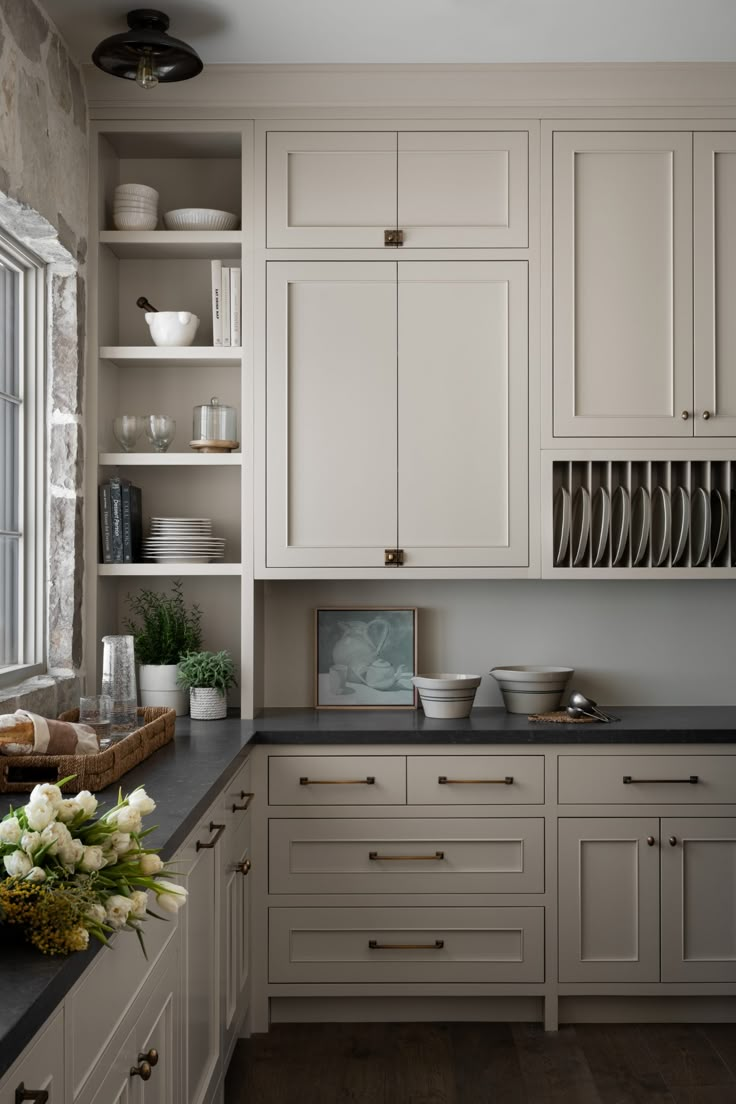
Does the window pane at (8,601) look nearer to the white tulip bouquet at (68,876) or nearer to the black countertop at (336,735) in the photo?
the black countertop at (336,735)

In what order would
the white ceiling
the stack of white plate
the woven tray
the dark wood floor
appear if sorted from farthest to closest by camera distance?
the stack of white plate < the white ceiling < the dark wood floor < the woven tray

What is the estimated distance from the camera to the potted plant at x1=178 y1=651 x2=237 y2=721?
303 centimetres

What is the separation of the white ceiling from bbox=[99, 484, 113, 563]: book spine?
1.26 m

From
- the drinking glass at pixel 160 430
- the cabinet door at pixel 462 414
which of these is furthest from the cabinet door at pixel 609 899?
the drinking glass at pixel 160 430

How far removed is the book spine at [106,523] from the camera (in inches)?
121

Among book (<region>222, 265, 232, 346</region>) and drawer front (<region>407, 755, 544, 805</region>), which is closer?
drawer front (<region>407, 755, 544, 805</region>)

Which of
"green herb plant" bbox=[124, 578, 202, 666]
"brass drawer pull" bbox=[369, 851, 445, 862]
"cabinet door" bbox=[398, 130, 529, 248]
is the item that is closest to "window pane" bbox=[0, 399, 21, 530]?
"green herb plant" bbox=[124, 578, 202, 666]

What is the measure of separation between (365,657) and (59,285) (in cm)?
148

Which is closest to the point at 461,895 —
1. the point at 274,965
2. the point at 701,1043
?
the point at 274,965

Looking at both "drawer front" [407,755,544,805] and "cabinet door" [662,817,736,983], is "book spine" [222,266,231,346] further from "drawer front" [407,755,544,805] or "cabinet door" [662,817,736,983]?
"cabinet door" [662,817,736,983]

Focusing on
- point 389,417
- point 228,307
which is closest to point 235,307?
point 228,307

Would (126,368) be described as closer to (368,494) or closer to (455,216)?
(368,494)

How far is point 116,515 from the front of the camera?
3078 mm

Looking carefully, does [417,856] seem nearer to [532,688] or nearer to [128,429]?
[532,688]
